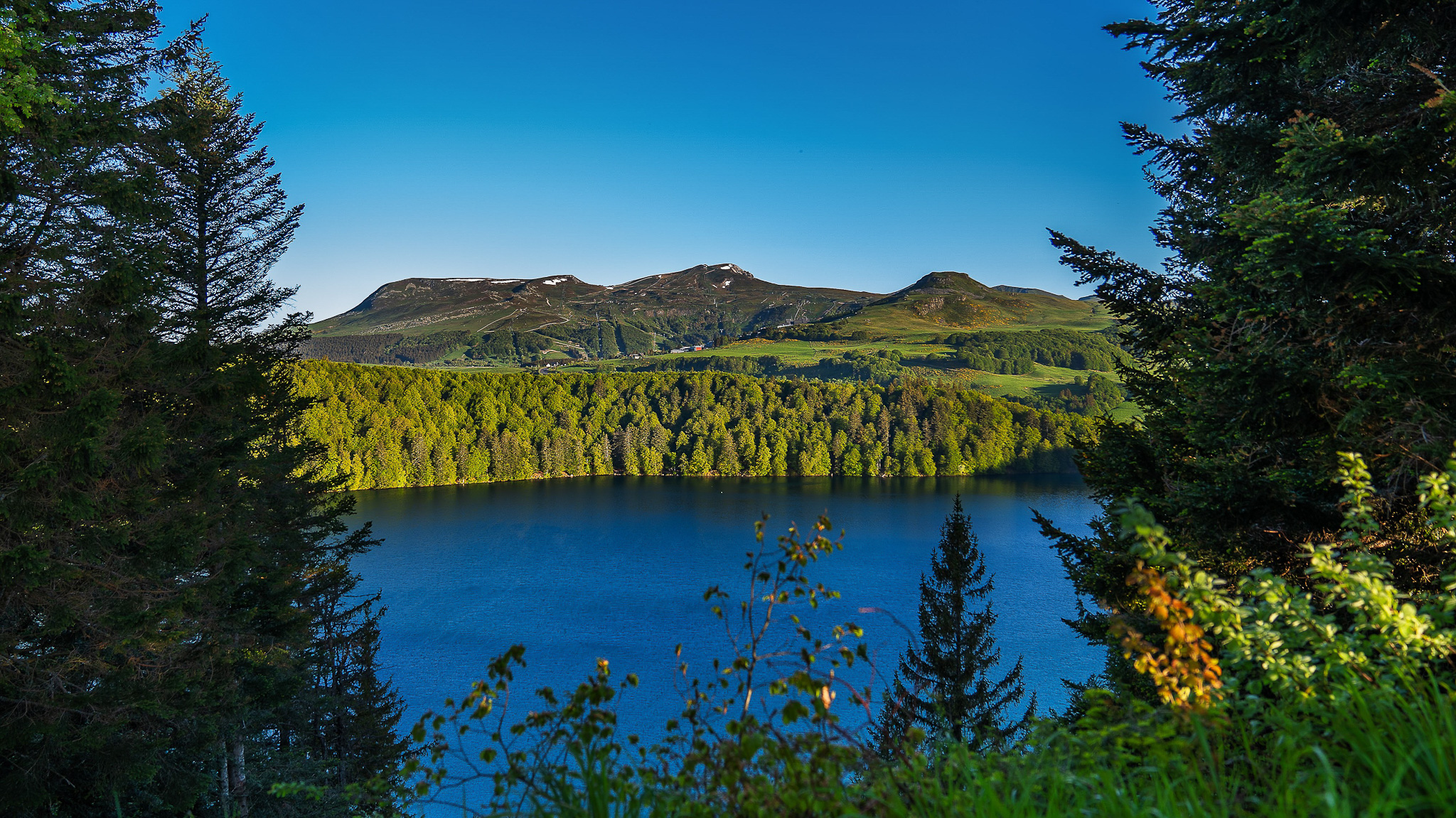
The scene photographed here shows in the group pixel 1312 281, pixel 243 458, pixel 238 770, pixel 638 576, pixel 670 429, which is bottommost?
pixel 638 576

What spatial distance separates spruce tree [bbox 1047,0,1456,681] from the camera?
14.4 feet

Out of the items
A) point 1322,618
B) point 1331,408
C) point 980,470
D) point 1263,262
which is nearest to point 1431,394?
point 1331,408

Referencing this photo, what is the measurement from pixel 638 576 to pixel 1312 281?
1700 inches

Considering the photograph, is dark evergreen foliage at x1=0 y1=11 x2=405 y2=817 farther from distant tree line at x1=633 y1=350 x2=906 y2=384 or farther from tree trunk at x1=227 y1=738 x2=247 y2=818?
distant tree line at x1=633 y1=350 x2=906 y2=384

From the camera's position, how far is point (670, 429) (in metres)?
112

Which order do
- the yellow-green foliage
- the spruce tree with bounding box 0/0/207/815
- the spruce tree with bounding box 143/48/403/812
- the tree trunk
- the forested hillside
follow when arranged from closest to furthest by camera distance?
1. the yellow-green foliage
2. the spruce tree with bounding box 0/0/207/815
3. the spruce tree with bounding box 143/48/403/812
4. the tree trunk
5. the forested hillside

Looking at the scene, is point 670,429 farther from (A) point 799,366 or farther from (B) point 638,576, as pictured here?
(A) point 799,366

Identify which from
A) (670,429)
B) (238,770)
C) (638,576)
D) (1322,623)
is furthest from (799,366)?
(1322,623)

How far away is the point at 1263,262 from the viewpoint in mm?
4449

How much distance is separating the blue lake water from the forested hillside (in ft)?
38.0

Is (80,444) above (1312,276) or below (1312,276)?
below

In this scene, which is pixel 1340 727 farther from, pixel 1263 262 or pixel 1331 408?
pixel 1331 408

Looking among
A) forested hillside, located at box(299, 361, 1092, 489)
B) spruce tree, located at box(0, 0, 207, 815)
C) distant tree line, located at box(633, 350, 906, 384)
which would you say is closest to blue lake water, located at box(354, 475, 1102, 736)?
spruce tree, located at box(0, 0, 207, 815)

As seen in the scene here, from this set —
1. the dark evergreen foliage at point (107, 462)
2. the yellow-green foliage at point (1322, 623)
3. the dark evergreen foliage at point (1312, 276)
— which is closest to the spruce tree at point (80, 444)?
the dark evergreen foliage at point (107, 462)
